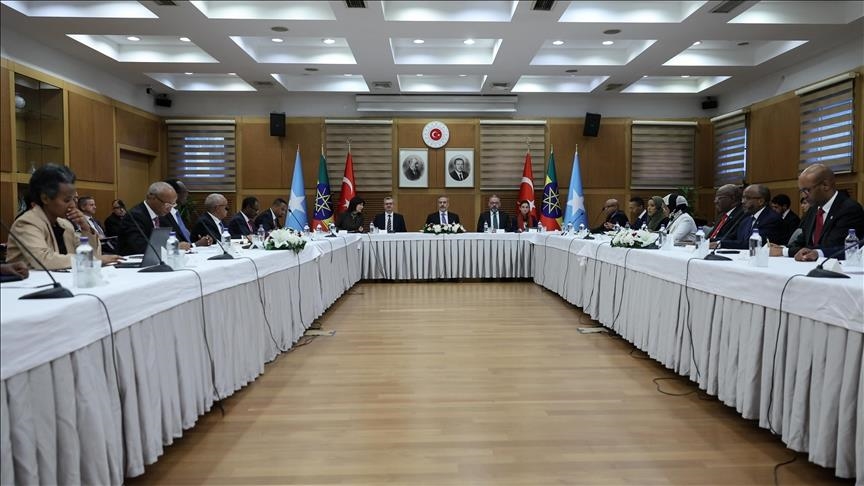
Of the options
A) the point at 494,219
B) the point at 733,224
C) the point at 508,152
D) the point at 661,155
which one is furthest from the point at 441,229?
the point at 661,155

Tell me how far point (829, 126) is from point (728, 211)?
3.33m

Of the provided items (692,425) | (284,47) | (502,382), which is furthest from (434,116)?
(692,425)

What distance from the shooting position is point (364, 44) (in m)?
6.98

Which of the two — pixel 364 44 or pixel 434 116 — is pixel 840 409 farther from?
pixel 434 116

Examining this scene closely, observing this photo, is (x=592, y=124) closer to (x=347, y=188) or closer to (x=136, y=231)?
(x=347, y=188)

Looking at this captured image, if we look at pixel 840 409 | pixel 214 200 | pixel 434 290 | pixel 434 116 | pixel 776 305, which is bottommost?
pixel 434 290

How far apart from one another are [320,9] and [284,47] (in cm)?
200

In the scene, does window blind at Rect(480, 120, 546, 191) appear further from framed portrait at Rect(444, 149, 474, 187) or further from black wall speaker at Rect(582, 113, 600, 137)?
black wall speaker at Rect(582, 113, 600, 137)

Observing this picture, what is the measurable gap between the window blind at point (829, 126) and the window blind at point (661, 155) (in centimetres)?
250

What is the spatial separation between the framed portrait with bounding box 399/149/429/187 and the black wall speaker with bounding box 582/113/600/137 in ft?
9.93

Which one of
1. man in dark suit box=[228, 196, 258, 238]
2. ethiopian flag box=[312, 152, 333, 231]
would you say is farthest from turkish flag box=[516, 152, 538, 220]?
man in dark suit box=[228, 196, 258, 238]

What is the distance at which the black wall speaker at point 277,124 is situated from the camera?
9.85m

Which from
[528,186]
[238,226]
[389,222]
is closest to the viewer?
[238,226]

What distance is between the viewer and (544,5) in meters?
5.61
